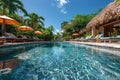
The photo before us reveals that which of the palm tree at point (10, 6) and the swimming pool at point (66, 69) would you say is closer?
the swimming pool at point (66, 69)

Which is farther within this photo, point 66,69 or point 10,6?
point 10,6

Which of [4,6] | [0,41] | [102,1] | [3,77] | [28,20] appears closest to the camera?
[3,77]

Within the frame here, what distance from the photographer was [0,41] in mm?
9898

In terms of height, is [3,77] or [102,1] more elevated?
[102,1]

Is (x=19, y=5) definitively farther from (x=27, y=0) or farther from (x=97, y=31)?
(x=97, y=31)

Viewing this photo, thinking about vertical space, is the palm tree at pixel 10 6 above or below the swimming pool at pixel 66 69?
above

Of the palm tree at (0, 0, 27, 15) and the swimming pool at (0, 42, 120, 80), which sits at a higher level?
the palm tree at (0, 0, 27, 15)

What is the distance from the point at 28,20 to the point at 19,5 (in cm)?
1286

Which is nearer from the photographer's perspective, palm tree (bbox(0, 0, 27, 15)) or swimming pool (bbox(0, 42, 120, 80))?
swimming pool (bbox(0, 42, 120, 80))

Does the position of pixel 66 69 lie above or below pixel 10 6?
below

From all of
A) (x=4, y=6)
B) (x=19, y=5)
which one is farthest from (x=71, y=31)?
(x=4, y=6)

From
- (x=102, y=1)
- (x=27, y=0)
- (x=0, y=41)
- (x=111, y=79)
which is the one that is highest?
(x=102, y=1)

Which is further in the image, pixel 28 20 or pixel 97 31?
pixel 28 20

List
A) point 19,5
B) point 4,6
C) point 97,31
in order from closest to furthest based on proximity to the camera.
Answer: point 4,6, point 19,5, point 97,31
